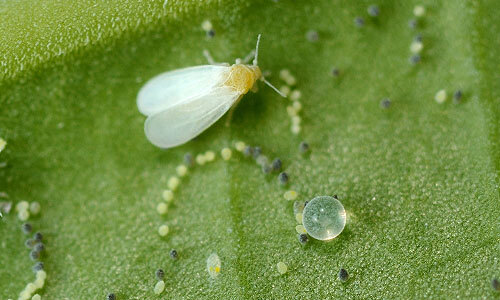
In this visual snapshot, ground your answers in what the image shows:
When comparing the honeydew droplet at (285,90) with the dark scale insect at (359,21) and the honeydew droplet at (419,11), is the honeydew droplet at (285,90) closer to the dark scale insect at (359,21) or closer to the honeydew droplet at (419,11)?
the dark scale insect at (359,21)

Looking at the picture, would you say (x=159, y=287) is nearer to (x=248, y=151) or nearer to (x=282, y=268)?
(x=282, y=268)

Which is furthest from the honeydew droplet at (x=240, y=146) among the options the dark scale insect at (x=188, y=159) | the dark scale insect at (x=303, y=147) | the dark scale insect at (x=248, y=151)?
the dark scale insect at (x=303, y=147)

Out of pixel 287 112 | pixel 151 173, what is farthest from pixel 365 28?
pixel 151 173

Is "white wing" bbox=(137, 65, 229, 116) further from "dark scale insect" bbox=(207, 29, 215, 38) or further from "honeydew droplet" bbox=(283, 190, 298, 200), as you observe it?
"honeydew droplet" bbox=(283, 190, 298, 200)

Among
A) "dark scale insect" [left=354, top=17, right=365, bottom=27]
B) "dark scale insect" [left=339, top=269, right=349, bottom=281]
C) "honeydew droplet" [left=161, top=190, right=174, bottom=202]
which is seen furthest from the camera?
"dark scale insect" [left=354, top=17, right=365, bottom=27]

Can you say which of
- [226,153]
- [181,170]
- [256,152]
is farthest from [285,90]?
[181,170]

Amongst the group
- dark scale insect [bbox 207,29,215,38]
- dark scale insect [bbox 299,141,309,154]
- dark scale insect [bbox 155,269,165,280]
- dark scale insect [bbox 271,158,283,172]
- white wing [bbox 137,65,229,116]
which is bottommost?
dark scale insect [bbox 155,269,165,280]

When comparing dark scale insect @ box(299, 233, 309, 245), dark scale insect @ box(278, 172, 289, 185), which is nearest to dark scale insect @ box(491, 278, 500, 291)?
dark scale insect @ box(299, 233, 309, 245)
